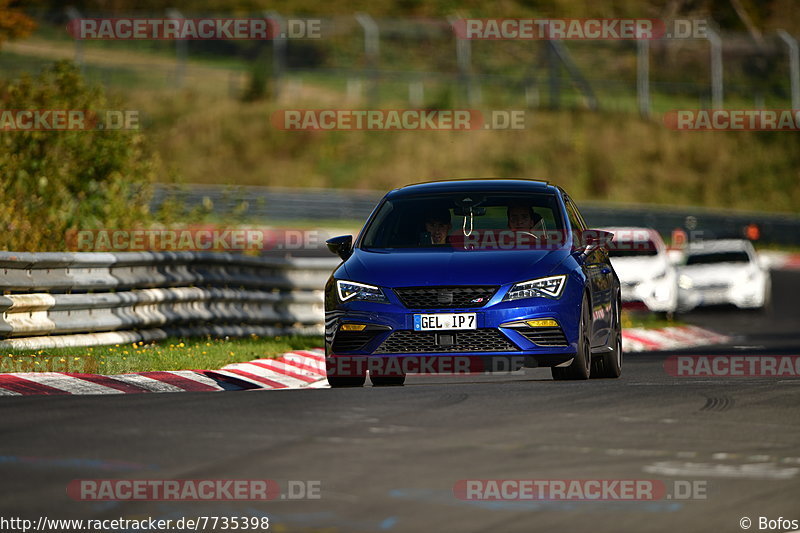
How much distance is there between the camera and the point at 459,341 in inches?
448

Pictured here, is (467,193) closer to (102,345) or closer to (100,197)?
(102,345)

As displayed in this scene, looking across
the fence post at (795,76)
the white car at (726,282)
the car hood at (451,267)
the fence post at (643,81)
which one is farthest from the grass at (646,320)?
the fence post at (643,81)

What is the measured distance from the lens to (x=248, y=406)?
9.80m

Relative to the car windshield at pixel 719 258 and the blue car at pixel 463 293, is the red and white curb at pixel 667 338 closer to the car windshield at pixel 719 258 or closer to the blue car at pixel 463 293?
the car windshield at pixel 719 258

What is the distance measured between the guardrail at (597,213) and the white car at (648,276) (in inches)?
667

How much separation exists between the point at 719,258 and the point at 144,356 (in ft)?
57.9

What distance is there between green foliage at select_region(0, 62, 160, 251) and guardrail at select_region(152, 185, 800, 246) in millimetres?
19789

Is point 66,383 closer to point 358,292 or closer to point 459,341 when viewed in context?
point 358,292

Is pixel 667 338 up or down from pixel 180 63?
down

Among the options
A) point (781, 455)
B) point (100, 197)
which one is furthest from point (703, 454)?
point (100, 197)

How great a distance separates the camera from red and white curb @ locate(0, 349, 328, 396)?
1160 cm

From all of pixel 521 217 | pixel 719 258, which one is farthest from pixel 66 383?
pixel 719 258

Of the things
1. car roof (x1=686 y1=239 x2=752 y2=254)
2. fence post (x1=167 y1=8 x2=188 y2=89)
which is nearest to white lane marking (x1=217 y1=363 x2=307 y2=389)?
car roof (x1=686 y1=239 x2=752 y2=254)

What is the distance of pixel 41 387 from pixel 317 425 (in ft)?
11.3
